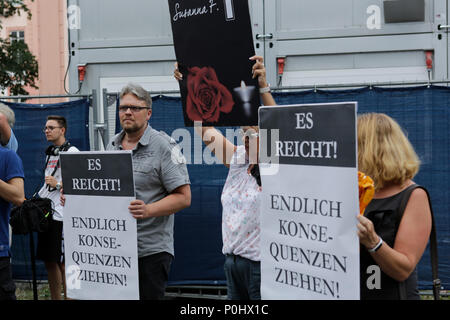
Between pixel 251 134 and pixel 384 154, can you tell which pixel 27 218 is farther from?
pixel 384 154

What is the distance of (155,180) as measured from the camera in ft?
11.9

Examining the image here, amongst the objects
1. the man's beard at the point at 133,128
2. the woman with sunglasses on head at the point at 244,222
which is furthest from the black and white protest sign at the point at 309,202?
the man's beard at the point at 133,128

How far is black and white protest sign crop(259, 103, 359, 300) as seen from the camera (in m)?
2.49

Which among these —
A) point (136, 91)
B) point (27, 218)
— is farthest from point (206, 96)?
point (27, 218)

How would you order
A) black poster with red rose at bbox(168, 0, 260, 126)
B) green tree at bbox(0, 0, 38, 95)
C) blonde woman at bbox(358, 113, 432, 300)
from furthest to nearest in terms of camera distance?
1. green tree at bbox(0, 0, 38, 95)
2. black poster with red rose at bbox(168, 0, 260, 126)
3. blonde woman at bbox(358, 113, 432, 300)

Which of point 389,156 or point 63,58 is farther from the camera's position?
point 63,58

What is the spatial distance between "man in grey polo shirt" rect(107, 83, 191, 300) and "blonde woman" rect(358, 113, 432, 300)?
135cm

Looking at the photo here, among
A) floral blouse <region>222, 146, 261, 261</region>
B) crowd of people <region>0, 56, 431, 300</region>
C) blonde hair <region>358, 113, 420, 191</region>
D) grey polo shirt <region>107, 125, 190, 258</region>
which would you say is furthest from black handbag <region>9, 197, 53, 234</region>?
blonde hair <region>358, 113, 420, 191</region>

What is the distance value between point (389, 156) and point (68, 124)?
4.74 metres

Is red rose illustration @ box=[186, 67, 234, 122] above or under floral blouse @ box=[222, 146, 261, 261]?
above

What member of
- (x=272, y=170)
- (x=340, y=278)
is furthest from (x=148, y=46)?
(x=340, y=278)

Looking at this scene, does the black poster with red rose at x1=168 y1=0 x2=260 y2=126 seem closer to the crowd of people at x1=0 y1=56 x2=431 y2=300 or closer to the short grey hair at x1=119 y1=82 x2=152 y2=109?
the crowd of people at x1=0 y1=56 x2=431 y2=300

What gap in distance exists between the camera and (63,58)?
23938 mm
